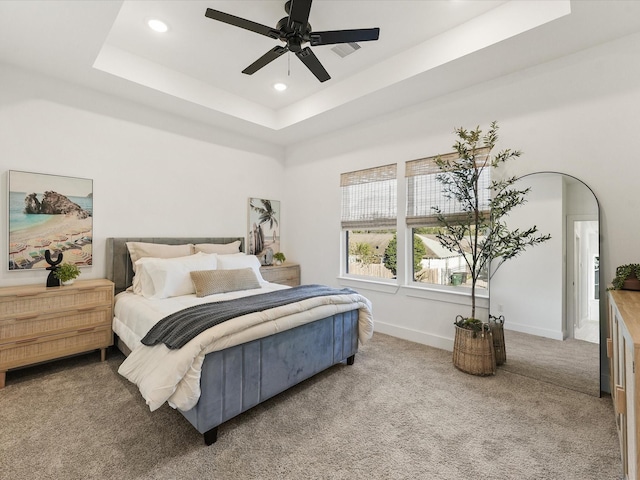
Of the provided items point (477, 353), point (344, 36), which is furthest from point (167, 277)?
point (477, 353)

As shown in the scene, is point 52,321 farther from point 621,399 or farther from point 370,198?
point 621,399

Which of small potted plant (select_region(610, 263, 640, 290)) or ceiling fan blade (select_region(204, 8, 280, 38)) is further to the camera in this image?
small potted plant (select_region(610, 263, 640, 290))

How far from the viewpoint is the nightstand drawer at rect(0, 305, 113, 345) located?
257 cm

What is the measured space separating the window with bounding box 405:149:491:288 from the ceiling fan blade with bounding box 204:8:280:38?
2.18m

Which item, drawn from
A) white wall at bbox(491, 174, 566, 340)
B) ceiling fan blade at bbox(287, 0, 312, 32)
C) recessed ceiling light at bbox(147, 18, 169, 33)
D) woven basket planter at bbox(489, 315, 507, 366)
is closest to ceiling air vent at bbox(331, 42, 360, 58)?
ceiling fan blade at bbox(287, 0, 312, 32)

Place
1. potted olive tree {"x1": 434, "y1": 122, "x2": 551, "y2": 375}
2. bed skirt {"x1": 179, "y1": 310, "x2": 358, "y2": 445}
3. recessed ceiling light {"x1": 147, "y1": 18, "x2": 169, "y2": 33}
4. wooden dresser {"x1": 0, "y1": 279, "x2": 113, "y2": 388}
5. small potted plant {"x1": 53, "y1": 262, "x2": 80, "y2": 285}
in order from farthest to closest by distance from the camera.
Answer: small potted plant {"x1": 53, "y1": 262, "x2": 80, "y2": 285} < potted olive tree {"x1": 434, "y1": 122, "x2": 551, "y2": 375} < recessed ceiling light {"x1": 147, "y1": 18, "x2": 169, "y2": 33} < wooden dresser {"x1": 0, "y1": 279, "x2": 113, "y2": 388} < bed skirt {"x1": 179, "y1": 310, "x2": 358, "y2": 445}

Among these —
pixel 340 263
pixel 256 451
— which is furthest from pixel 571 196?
pixel 256 451

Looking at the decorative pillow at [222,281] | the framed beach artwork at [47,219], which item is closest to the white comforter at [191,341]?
the decorative pillow at [222,281]

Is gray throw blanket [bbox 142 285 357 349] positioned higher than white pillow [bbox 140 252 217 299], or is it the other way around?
white pillow [bbox 140 252 217 299]

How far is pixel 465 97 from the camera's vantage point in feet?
10.9

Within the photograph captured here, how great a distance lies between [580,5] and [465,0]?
2.56ft

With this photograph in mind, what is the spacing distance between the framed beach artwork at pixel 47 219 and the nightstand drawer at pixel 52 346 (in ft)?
2.49

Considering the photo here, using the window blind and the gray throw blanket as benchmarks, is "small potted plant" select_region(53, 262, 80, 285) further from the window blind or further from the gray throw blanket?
the window blind

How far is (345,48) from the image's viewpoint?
3053mm
